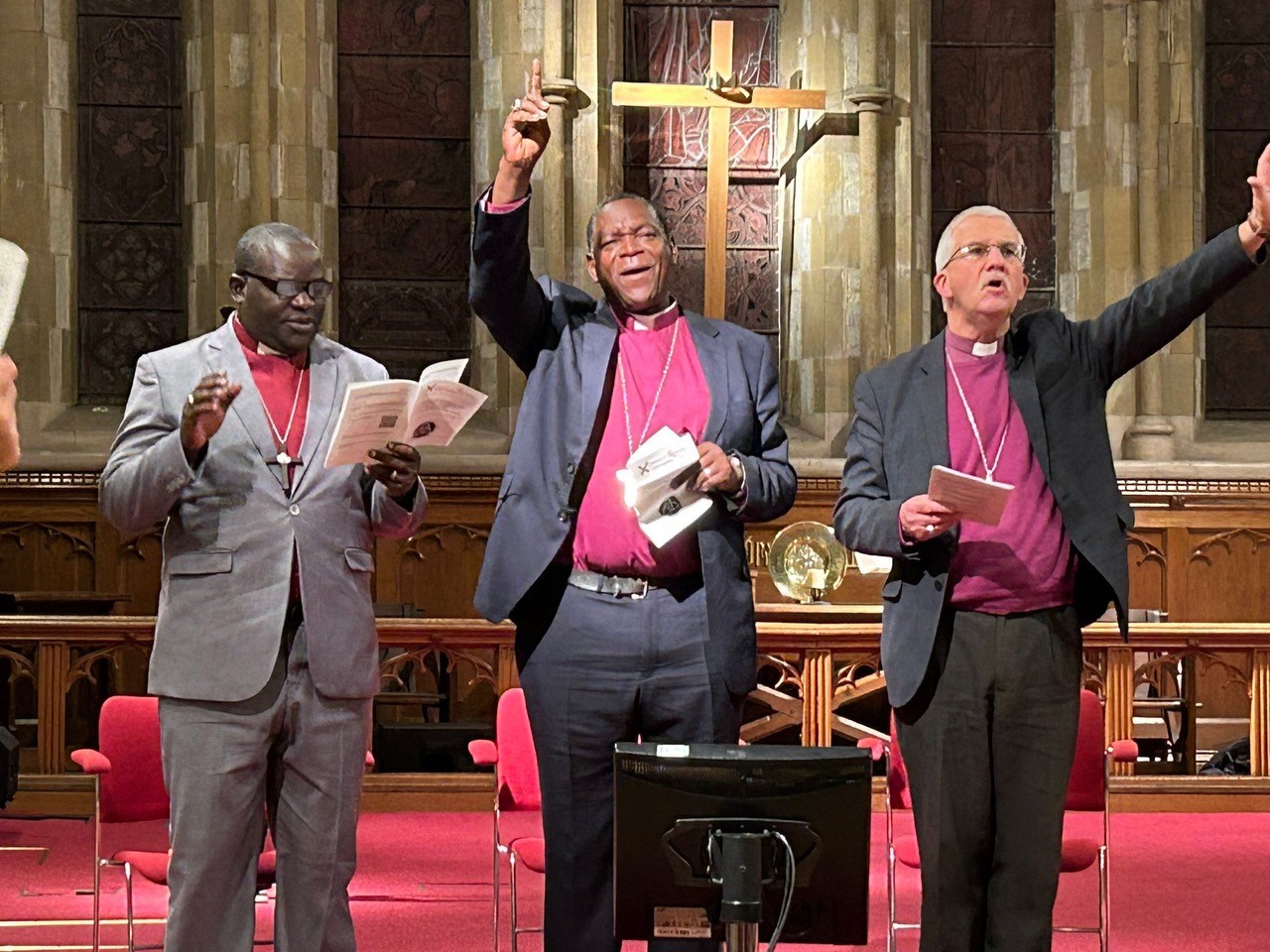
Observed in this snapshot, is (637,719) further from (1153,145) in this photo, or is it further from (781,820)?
(1153,145)

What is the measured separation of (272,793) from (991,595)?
58.4 inches

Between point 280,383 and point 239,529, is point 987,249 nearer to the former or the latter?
point 280,383

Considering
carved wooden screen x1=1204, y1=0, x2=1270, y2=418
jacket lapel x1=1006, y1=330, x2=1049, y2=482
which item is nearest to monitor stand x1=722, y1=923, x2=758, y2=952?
jacket lapel x1=1006, y1=330, x2=1049, y2=482

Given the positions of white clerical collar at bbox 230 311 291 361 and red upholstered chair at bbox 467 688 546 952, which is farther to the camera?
red upholstered chair at bbox 467 688 546 952

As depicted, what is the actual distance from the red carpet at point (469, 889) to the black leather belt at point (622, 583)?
1824 millimetres

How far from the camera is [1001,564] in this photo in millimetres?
3479

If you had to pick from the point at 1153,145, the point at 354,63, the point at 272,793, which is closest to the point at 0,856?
the point at 272,793

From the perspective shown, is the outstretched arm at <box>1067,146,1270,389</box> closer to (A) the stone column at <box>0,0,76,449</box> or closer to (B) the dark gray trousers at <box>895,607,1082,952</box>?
(B) the dark gray trousers at <box>895,607,1082,952</box>

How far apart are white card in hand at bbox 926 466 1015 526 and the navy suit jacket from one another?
42 centimetres

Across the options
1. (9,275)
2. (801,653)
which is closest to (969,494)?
(9,275)

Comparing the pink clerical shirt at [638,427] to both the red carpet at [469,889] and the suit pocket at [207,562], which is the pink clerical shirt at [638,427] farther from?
the red carpet at [469,889]

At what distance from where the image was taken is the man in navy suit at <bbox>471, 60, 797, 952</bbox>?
3488 millimetres

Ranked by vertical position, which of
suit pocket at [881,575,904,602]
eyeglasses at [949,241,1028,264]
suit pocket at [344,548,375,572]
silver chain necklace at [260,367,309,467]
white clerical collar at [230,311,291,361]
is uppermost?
eyeglasses at [949,241,1028,264]

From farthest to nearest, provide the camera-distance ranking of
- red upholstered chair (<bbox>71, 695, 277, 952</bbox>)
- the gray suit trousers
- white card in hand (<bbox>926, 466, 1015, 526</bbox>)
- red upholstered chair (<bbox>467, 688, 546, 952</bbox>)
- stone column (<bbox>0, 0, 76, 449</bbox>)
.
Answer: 1. stone column (<bbox>0, 0, 76, 449</bbox>)
2. red upholstered chair (<bbox>467, 688, 546, 952</bbox>)
3. red upholstered chair (<bbox>71, 695, 277, 952</bbox>)
4. the gray suit trousers
5. white card in hand (<bbox>926, 466, 1015, 526</bbox>)
